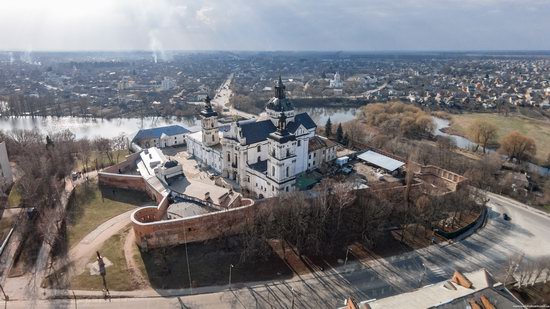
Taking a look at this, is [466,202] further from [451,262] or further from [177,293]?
[177,293]

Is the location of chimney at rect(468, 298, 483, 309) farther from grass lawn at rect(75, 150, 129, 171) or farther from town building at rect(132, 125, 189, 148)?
town building at rect(132, 125, 189, 148)

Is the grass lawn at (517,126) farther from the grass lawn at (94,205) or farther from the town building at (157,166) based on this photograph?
the grass lawn at (94,205)

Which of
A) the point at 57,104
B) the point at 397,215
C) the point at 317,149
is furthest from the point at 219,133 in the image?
the point at 57,104

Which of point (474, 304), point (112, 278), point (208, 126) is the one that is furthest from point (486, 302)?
point (208, 126)

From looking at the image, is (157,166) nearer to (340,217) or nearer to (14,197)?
(14,197)

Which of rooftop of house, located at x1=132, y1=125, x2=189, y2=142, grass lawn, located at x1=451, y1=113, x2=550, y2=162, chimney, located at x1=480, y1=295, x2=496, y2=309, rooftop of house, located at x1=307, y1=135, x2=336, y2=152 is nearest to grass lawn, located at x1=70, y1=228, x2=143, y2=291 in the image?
chimney, located at x1=480, y1=295, x2=496, y2=309
